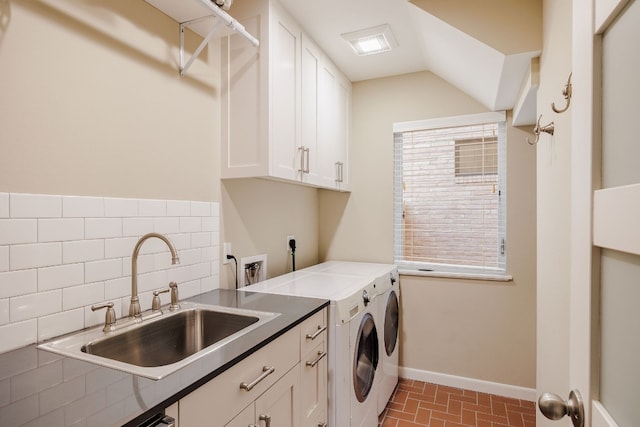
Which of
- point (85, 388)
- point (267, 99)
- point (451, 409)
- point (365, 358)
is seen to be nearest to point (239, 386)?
point (85, 388)

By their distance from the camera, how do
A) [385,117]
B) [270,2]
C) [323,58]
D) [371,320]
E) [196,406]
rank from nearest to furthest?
[196,406] < [270,2] < [371,320] < [323,58] < [385,117]

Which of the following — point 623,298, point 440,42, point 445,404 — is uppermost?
point 440,42

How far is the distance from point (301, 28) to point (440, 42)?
0.86m

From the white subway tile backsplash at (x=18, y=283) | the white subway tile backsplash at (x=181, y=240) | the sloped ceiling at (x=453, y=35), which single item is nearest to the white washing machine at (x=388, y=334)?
the white subway tile backsplash at (x=181, y=240)

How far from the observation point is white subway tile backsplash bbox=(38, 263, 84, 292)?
45.2 inches

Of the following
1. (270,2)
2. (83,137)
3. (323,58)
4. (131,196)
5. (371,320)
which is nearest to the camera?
(83,137)

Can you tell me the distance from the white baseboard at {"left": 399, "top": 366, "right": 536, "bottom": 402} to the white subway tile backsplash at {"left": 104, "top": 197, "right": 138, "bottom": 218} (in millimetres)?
2410

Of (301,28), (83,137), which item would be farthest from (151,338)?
(301,28)

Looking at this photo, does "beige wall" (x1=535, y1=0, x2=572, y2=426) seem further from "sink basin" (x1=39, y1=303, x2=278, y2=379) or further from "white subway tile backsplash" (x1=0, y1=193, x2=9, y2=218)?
"white subway tile backsplash" (x1=0, y1=193, x2=9, y2=218)

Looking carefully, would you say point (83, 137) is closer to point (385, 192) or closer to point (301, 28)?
point (301, 28)

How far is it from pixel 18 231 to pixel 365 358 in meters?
1.71

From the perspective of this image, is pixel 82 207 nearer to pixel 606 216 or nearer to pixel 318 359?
pixel 318 359

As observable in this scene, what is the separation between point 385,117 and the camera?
9.71 ft

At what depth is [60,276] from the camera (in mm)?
1197
